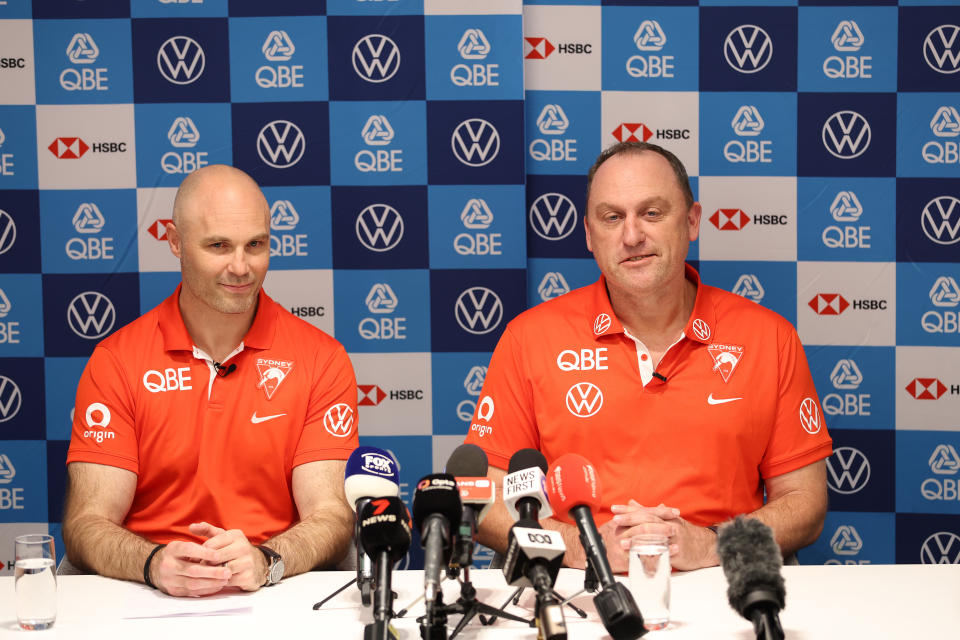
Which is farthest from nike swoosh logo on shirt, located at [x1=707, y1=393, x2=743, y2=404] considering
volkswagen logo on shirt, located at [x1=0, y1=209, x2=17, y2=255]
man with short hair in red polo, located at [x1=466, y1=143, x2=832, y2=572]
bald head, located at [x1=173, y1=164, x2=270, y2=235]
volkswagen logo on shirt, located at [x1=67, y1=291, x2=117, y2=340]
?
volkswagen logo on shirt, located at [x1=0, y1=209, x2=17, y2=255]

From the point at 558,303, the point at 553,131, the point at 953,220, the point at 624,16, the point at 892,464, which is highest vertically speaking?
the point at 624,16

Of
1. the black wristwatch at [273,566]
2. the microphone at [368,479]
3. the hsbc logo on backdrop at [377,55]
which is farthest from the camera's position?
the hsbc logo on backdrop at [377,55]

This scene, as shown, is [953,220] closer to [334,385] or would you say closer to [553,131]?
A: [553,131]

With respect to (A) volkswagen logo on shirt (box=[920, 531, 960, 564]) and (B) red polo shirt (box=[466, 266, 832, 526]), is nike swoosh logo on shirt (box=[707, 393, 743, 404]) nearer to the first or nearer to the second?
(B) red polo shirt (box=[466, 266, 832, 526])

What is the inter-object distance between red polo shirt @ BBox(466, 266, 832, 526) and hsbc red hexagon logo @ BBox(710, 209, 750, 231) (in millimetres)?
684

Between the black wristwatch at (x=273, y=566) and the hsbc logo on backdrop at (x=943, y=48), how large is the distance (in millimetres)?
2528

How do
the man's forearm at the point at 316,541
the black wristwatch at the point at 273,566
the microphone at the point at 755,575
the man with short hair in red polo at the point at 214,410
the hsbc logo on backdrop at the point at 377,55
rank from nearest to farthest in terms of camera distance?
1. the microphone at the point at 755,575
2. the black wristwatch at the point at 273,566
3. the man's forearm at the point at 316,541
4. the man with short hair in red polo at the point at 214,410
5. the hsbc logo on backdrop at the point at 377,55

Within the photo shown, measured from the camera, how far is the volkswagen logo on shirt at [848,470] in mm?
2996

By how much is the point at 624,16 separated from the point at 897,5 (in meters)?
0.88

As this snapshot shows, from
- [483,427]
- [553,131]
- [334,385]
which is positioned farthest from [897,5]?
[334,385]

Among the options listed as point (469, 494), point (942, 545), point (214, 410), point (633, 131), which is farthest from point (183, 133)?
point (942, 545)

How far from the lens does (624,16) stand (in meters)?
2.94

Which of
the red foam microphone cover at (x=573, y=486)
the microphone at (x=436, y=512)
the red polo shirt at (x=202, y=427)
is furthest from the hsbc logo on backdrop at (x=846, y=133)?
the microphone at (x=436, y=512)

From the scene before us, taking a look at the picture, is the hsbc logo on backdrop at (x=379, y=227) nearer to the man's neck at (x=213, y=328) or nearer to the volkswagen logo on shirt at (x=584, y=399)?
the man's neck at (x=213, y=328)
